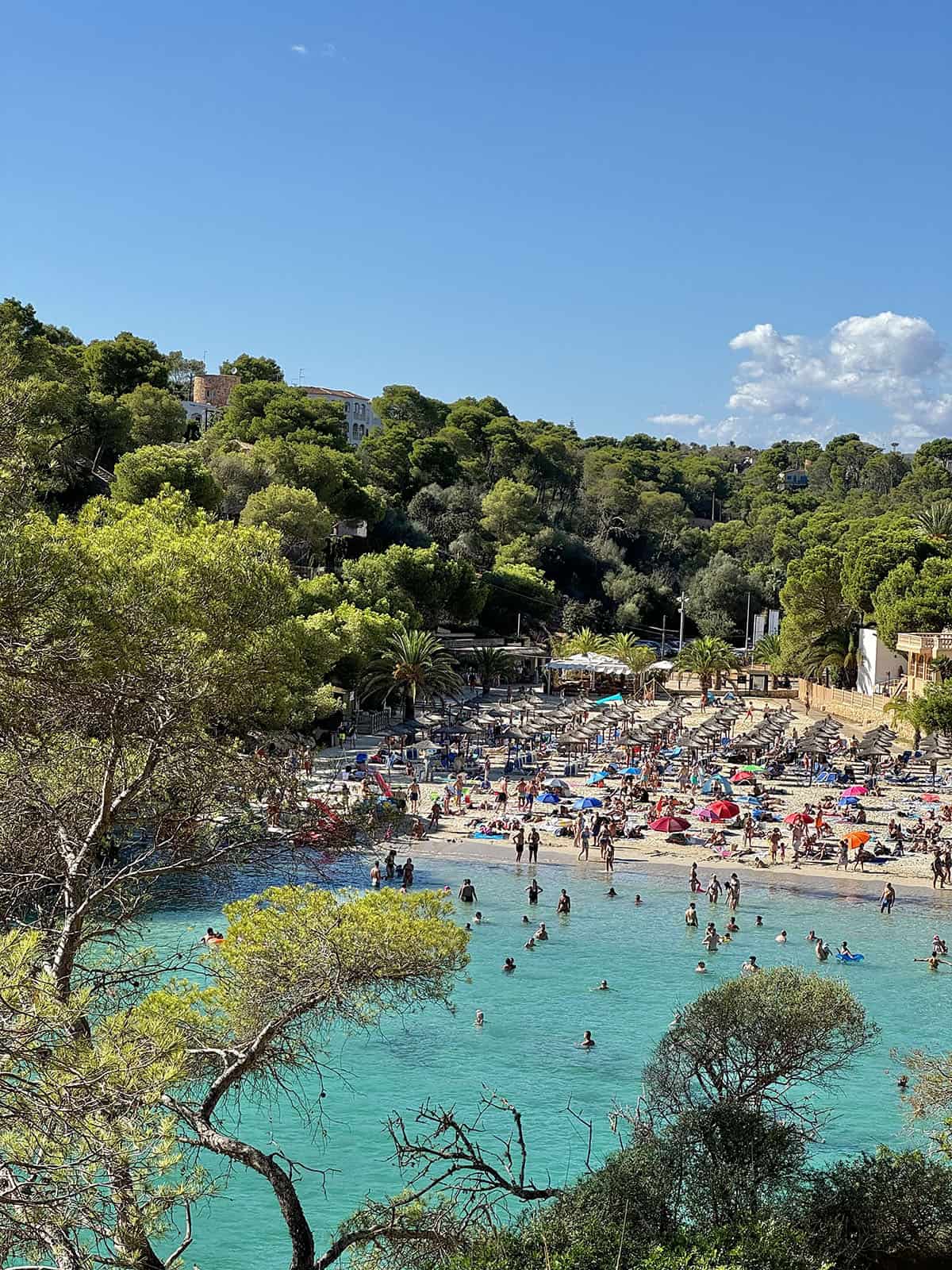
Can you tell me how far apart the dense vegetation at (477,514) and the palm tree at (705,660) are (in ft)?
13.8

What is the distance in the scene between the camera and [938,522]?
56812 millimetres

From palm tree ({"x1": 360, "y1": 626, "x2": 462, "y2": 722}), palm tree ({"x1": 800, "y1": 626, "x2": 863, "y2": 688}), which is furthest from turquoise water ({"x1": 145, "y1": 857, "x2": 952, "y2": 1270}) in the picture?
palm tree ({"x1": 800, "y1": 626, "x2": 863, "y2": 688})

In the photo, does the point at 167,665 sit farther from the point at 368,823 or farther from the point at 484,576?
the point at 484,576

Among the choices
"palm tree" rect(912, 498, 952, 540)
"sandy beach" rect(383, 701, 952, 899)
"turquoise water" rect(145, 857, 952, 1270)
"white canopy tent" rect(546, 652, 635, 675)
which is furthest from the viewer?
"palm tree" rect(912, 498, 952, 540)

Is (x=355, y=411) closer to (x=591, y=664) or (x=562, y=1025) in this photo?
(x=591, y=664)

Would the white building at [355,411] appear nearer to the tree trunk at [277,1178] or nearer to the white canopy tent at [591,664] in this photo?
the white canopy tent at [591,664]

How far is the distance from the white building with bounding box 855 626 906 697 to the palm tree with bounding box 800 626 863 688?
1.21 metres

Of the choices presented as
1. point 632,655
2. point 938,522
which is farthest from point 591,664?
point 938,522

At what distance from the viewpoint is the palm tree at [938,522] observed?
56500mm

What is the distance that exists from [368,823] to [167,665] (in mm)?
2868

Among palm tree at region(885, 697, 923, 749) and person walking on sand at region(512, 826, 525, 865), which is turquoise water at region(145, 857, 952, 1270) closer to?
person walking on sand at region(512, 826, 525, 865)

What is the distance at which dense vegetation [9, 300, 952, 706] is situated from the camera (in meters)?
46.2

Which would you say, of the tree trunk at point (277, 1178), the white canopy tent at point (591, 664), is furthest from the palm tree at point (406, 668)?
the tree trunk at point (277, 1178)

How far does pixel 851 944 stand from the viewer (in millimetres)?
22031
